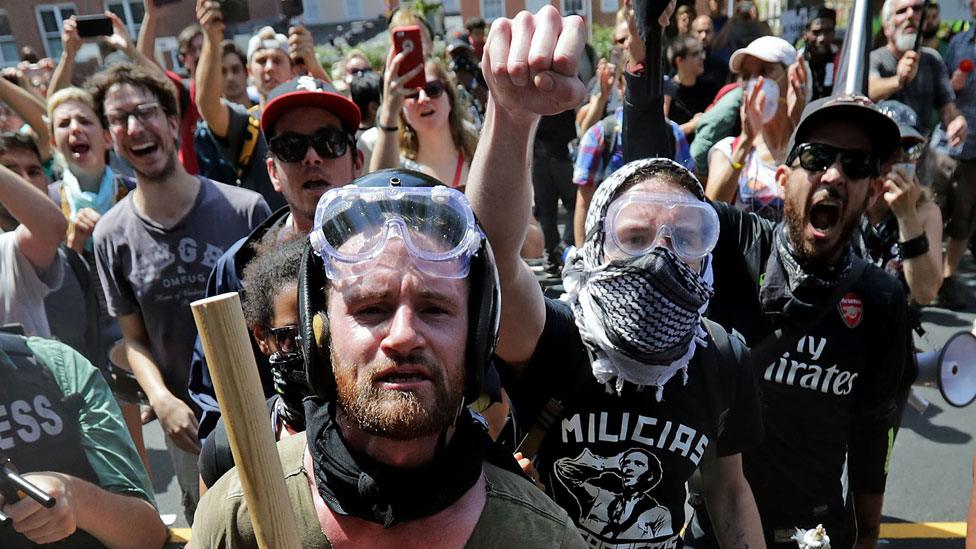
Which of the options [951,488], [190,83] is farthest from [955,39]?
[190,83]

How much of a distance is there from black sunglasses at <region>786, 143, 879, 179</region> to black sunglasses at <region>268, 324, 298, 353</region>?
1.86 meters

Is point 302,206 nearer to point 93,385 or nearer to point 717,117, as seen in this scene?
point 93,385

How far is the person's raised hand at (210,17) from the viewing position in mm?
4137

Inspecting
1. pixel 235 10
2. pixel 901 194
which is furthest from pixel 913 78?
pixel 235 10

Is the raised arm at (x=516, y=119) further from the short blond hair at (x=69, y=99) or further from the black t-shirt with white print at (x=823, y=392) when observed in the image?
the short blond hair at (x=69, y=99)

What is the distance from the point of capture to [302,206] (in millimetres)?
2627

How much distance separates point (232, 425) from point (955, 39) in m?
8.91

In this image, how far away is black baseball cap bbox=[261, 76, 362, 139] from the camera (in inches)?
107

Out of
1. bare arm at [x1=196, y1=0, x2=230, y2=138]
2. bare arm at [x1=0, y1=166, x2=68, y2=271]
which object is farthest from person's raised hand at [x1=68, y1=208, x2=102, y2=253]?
bare arm at [x1=196, y1=0, x2=230, y2=138]

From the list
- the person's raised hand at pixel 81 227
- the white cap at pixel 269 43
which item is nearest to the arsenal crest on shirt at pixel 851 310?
the person's raised hand at pixel 81 227

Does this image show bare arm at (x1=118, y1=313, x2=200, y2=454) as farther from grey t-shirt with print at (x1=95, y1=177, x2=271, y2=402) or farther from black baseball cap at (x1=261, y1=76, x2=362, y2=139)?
black baseball cap at (x1=261, y1=76, x2=362, y2=139)

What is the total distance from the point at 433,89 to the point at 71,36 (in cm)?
276

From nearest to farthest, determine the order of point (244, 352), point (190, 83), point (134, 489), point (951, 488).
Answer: point (244, 352) → point (134, 489) → point (951, 488) → point (190, 83)

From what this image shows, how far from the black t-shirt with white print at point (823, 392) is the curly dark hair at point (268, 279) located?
159cm
